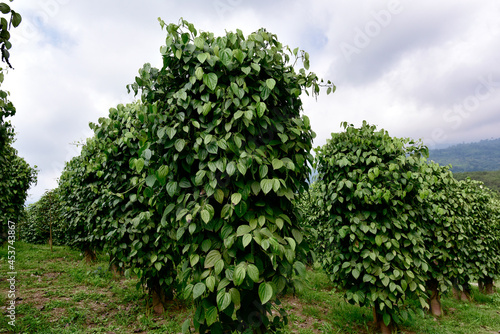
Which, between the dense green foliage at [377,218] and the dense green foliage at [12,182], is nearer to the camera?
the dense green foliage at [377,218]

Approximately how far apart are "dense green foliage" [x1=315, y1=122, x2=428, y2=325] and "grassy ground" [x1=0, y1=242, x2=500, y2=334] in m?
0.84

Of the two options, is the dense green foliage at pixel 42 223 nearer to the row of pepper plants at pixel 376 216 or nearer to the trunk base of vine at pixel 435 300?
the row of pepper plants at pixel 376 216

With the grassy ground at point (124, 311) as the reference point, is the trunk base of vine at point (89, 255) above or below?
above

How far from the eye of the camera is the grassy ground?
12.4 feet

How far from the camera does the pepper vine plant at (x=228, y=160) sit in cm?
184

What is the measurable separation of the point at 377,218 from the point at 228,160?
2900 mm

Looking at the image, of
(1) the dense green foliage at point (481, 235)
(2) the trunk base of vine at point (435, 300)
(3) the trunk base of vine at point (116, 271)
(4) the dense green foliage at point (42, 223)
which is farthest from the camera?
(4) the dense green foliage at point (42, 223)

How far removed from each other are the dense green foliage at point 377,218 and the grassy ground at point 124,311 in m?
0.84

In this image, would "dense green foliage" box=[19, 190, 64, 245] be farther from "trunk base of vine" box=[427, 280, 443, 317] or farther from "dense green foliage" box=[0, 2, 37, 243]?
"trunk base of vine" box=[427, 280, 443, 317]

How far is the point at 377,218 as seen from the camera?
390 cm

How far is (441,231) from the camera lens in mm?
5711

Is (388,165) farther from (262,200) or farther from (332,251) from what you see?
(262,200)

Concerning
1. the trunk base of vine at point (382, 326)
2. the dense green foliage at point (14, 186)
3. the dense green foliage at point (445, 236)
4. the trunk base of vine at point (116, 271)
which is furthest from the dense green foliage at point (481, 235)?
the dense green foliage at point (14, 186)

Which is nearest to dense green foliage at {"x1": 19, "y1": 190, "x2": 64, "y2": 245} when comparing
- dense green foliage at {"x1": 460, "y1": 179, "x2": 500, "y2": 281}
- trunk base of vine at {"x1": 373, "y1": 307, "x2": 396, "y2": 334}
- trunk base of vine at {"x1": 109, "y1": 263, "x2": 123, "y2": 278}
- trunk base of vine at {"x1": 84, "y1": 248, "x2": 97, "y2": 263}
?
trunk base of vine at {"x1": 84, "y1": 248, "x2": 97, "y2": 263}
